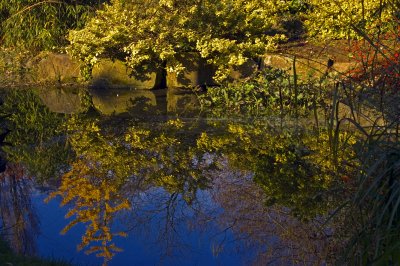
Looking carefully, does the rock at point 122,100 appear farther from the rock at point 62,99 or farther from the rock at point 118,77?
the rock at point 62,99

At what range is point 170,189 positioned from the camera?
7152mm

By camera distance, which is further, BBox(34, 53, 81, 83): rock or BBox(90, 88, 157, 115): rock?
BBox(34, 53, 81, 83): rock

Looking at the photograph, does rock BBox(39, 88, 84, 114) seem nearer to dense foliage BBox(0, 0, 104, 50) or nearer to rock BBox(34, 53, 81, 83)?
rock BBox(34, 53, 81, 83)

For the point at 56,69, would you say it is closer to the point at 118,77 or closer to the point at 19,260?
the point at 118,77

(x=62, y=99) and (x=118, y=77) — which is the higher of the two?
(x=118, y=77)

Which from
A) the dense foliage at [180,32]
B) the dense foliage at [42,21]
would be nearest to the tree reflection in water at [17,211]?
the dense foliage at [180,32]

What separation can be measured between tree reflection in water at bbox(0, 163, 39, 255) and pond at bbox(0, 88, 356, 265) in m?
0.01

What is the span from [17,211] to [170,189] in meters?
1.75

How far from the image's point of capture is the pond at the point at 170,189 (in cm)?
546

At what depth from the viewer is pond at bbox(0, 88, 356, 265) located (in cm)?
546

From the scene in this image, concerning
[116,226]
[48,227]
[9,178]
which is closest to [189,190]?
[116,226]

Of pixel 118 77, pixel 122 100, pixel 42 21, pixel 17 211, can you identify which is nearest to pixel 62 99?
pixel 122 100

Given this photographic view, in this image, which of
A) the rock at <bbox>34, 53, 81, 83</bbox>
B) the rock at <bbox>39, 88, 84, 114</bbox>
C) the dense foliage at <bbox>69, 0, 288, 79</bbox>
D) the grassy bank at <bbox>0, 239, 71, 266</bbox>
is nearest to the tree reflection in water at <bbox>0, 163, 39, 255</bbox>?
the grassy bank at <bbox>0, 239, 71, 266</bbox>

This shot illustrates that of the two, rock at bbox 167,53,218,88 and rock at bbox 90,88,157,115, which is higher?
rock at bbox 167,53,218,88
